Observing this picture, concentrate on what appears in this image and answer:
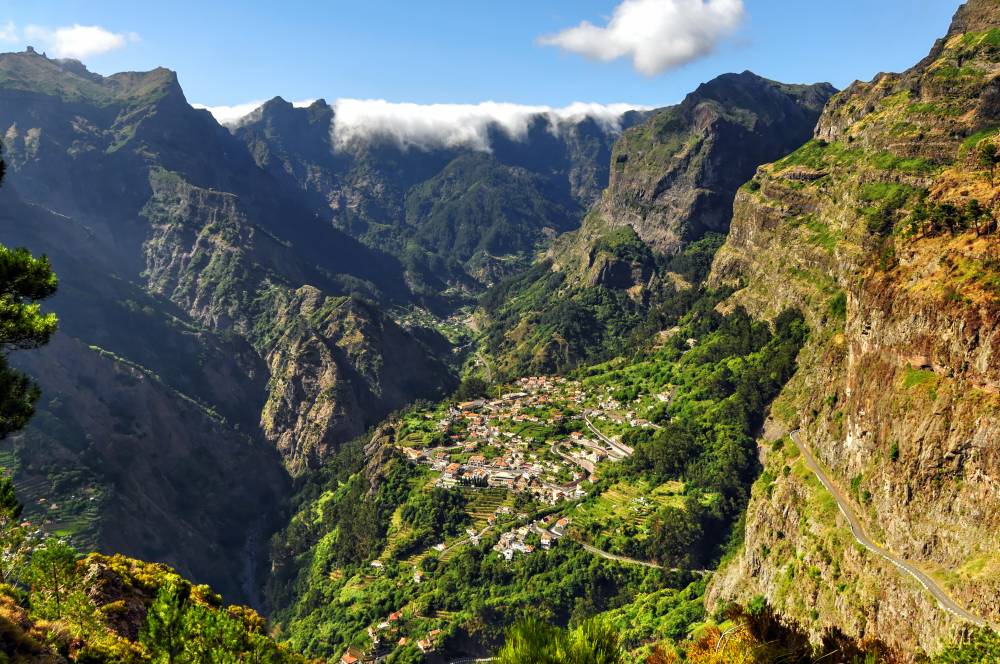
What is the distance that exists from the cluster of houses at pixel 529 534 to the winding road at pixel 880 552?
53.4 meters

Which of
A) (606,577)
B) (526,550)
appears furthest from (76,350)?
(606,577)

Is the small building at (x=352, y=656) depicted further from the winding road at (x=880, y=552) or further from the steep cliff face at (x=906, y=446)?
the winding road at (x=880, y=552)

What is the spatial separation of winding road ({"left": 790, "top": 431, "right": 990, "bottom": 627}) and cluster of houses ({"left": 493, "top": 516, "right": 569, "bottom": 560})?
2102 inches

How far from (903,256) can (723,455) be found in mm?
69359

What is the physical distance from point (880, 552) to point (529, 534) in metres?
73.8

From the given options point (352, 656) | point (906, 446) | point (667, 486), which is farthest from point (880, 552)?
point (352, 656)

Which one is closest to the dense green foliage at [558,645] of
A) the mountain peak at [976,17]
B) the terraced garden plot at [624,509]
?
the terraced garden plot at [624,509]

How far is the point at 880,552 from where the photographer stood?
55.3 metres

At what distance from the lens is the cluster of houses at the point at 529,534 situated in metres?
116

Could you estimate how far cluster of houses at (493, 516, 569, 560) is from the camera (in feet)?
380

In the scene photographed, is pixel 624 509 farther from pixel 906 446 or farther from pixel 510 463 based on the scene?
pixel 906 446

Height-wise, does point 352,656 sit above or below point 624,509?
below

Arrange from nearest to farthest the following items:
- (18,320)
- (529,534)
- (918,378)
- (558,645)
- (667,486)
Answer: (558,645) < (18,320) < (918,378) < (529,534) < (667,486)

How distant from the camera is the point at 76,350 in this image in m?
190
